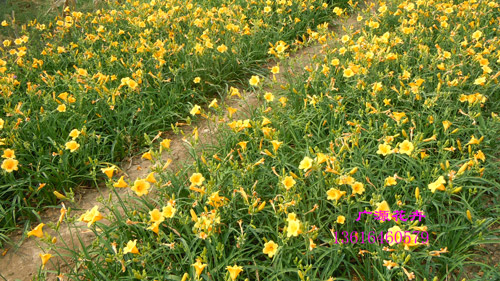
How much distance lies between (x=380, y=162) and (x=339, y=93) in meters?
1.13

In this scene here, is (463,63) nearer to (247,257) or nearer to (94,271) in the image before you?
(247,257)

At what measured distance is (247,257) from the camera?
2432mm

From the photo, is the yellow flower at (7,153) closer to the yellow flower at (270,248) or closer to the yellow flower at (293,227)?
the yellow flower at (270,248)

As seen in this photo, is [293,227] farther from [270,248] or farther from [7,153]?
[7,153]

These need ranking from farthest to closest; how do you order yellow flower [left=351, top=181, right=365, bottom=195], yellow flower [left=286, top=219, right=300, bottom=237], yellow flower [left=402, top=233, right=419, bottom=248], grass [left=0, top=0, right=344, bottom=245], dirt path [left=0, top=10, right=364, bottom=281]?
grass [left=0, top=0, right=344, bottom=245], dirt path [left=0, top=10, right=364, bottom=281], yellow flower [left=351, top=181, right=365, bottom=195], yellow flower [left=286, top=219, right=300, bottom=237], yellow flower [left=402, top=233, right=419, bottom=248]

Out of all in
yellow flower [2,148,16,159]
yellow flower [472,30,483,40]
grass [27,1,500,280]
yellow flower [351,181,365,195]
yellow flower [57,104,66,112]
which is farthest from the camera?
yellow flower [472,30,483,40]

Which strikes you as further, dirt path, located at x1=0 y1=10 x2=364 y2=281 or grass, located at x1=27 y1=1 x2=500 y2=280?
dirt path, located at x1=0 y1=10 x2=364 y2=281

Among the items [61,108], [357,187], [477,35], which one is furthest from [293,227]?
[477,35]

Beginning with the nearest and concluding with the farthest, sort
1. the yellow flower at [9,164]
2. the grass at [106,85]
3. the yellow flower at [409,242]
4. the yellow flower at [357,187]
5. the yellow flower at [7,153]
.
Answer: the yellow flower at [409,242]
the yellow flower at [357,187]
the yellow flower at [9,164]
the yellow flower at [7,153]
the grass at [106,85]

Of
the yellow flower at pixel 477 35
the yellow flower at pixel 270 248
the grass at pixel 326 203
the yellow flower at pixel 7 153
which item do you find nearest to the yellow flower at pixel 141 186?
the grass at pixel 326 203

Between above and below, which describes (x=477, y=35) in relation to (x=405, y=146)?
A: below

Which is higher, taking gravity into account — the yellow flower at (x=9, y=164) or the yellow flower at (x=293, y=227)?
the yellow flower at (x=9, y=164)

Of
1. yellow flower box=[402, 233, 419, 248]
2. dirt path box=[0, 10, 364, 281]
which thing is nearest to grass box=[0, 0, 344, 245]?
dirt path box=[0, 10, 364, 281]

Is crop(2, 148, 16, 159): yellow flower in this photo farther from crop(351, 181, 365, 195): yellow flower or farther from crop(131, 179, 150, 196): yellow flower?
crop(351, 181, 365, 195): yellow flower
